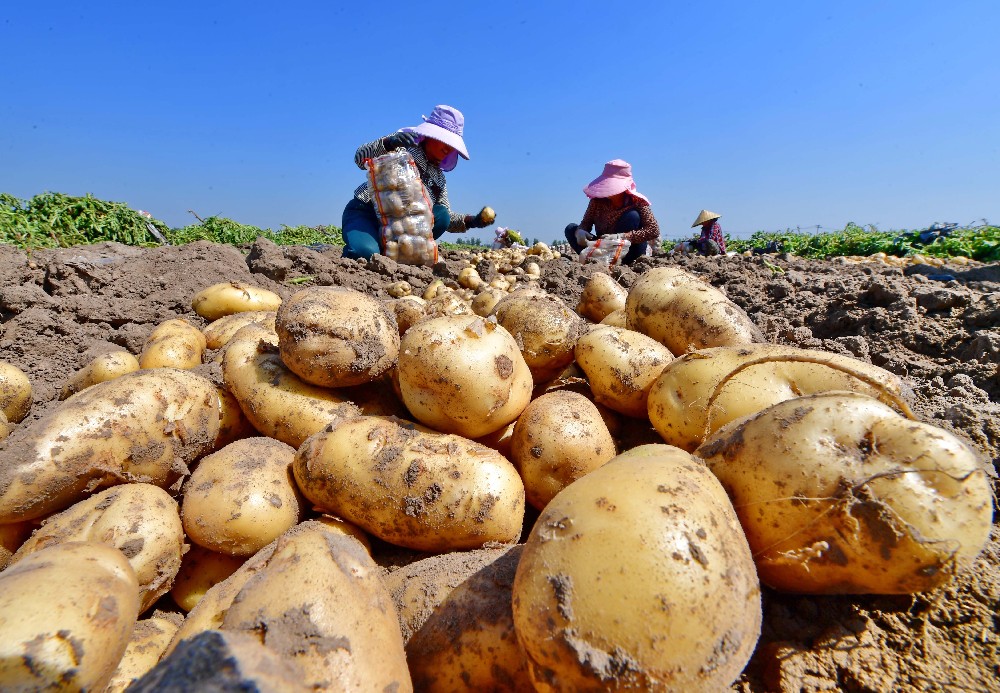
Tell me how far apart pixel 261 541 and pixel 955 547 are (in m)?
1.88

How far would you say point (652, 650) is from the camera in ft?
2.99

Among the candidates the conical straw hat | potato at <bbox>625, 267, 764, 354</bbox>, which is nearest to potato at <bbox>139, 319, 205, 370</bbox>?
potato at <bbox>625, 267, 764, 354</bbox>

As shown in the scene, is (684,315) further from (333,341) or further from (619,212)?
(619,212)

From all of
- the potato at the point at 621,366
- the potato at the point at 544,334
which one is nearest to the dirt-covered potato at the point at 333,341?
the potato at the point at 544,334

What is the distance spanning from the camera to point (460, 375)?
1699 mm

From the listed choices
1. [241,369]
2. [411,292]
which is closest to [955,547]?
[241,369]

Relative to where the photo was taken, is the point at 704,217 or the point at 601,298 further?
the point at 704,217

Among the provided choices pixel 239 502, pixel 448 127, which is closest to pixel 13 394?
pixel 239 502

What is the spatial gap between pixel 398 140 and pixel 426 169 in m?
0.50

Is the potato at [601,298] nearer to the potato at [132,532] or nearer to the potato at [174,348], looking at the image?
the potato at [174,348]

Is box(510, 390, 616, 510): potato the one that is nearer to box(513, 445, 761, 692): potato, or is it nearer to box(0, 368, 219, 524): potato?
box(513, 445, 761, 692): potato

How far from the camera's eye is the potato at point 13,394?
2264 millimetres

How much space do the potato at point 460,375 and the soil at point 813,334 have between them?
0.52m

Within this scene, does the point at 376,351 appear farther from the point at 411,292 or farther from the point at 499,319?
the point at 411,292
